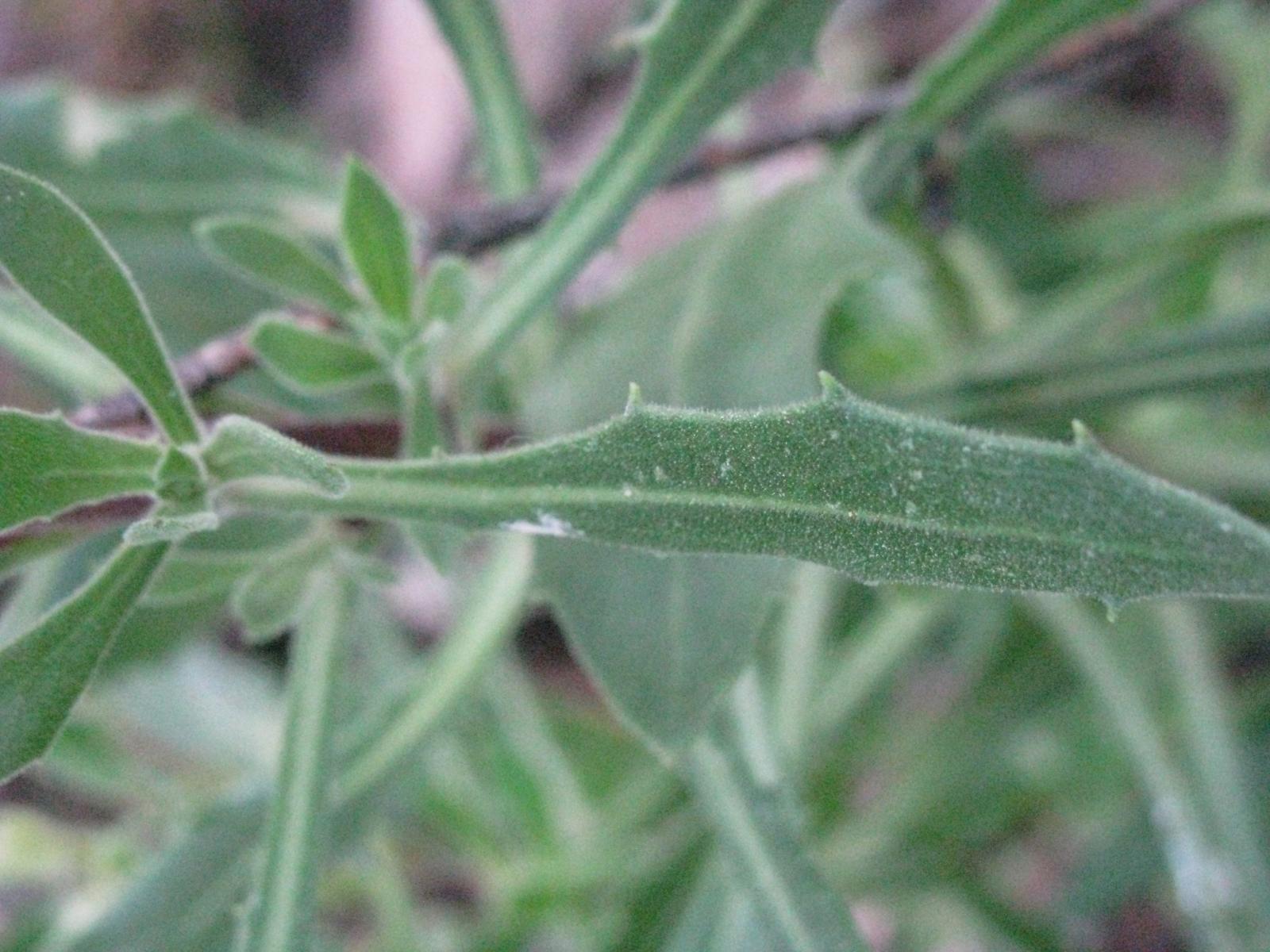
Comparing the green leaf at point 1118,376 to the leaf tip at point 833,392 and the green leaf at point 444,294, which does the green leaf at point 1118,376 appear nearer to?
the green leaf at point 444,294

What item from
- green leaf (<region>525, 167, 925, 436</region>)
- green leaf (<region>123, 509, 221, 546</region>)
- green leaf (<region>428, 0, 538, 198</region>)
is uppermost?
green leaf (<region>428, 0, 538, 198</region>)

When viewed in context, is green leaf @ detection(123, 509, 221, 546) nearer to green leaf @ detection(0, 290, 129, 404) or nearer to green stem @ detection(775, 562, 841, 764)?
green leaf @ detection(0, 290, 129, 404)

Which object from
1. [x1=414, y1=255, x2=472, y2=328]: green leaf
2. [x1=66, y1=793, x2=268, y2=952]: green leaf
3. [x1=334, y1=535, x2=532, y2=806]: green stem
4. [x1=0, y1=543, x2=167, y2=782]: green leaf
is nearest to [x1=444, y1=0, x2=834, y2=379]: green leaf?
[x1=414, y1=255, x2=472, y2=328]: green leaf

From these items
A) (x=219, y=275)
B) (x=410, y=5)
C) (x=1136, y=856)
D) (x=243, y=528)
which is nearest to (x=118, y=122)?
(x=219, y=275)

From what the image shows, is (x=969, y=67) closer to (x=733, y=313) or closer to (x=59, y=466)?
(x=733, y=313)

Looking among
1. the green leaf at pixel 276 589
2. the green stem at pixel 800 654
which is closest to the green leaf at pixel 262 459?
the green leaf at pixel 276 589

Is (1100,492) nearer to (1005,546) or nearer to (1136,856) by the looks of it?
(1005,546)

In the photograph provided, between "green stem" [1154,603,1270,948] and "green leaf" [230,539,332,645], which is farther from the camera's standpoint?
"green stem" [1154,603,1270,948]
